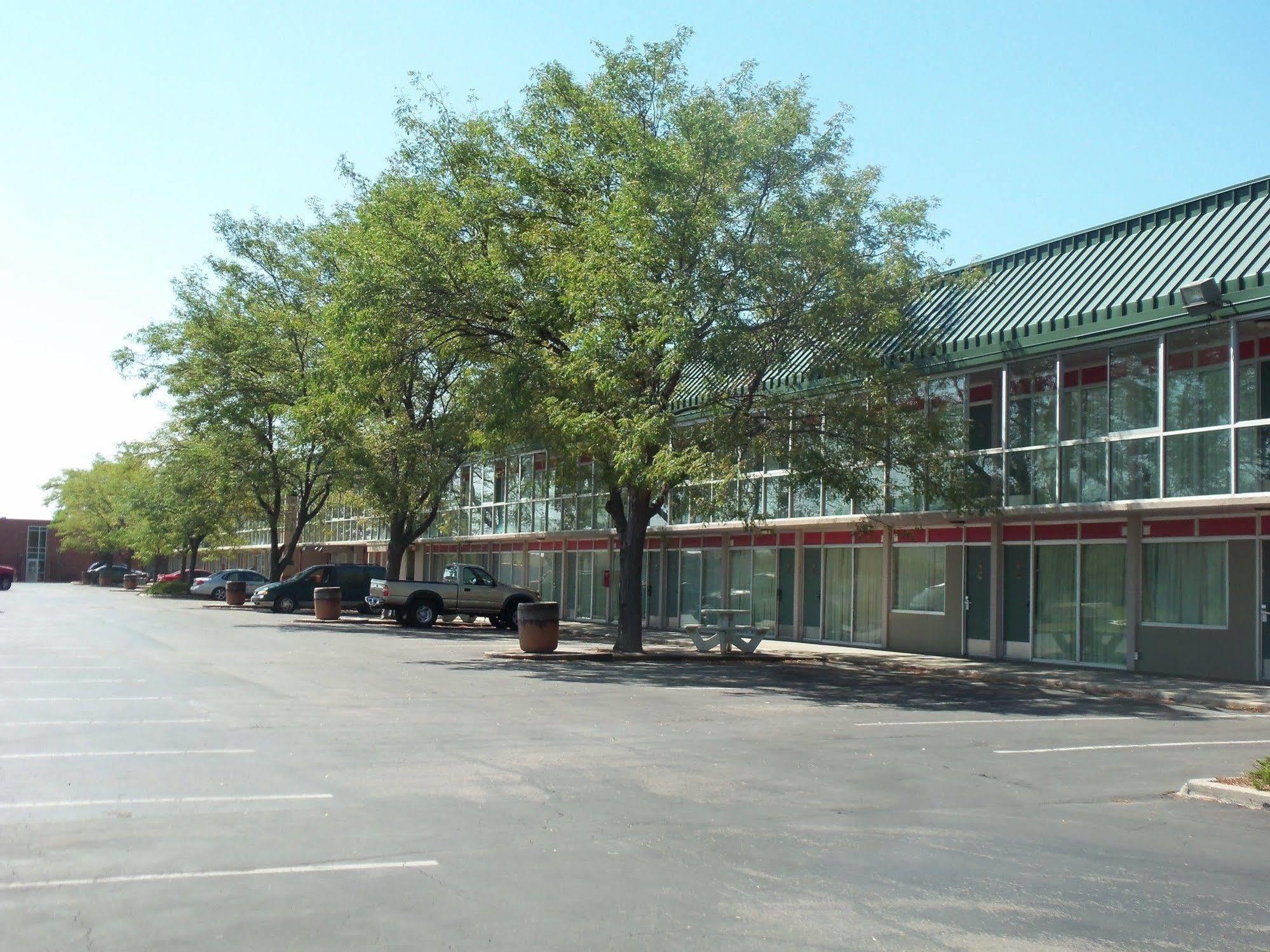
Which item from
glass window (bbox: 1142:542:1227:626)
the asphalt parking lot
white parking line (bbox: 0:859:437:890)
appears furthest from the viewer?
glass window (bbox: 1142:542:1227:626)

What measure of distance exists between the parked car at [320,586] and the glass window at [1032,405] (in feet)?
83.8

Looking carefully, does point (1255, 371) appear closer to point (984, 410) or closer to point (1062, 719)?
point (984, 410)

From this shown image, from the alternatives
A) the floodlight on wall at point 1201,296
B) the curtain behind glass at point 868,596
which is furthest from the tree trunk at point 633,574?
the floodlight on wall at point 1201,296

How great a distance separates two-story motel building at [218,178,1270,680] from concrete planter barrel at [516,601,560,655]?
346 cm

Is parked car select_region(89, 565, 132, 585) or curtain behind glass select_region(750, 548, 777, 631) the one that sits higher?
curtain behind glass select_region(750, 548, 777, 631)

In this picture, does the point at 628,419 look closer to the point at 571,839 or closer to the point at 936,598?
the point at 936,598

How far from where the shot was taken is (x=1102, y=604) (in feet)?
75.1

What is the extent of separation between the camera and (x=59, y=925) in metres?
5.76

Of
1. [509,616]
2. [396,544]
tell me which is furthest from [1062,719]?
[396,544]

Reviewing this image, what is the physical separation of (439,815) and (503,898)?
2249mm

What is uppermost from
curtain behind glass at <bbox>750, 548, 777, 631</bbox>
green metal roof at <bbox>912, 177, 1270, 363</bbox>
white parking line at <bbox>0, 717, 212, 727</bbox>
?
green metal roof at <bbox>912, 177, 1270, 363</bbox>

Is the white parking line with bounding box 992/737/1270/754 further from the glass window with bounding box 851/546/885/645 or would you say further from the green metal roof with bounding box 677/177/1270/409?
the glass window with bounding box 851/546/885/645

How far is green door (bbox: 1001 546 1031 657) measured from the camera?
962 inches

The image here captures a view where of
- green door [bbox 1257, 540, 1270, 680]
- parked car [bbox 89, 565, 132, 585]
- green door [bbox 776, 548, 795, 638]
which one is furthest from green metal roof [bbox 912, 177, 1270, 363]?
parked car [bbox 89, 565, 132, 585]
